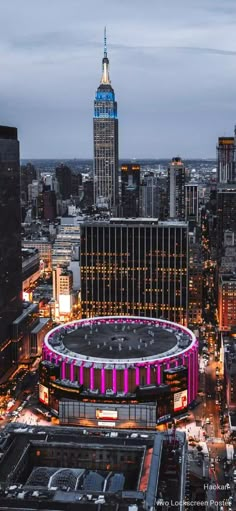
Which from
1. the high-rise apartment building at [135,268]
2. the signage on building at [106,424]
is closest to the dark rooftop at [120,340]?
the signage on building at [106,424]

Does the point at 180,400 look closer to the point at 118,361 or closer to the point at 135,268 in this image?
the point at 118,361

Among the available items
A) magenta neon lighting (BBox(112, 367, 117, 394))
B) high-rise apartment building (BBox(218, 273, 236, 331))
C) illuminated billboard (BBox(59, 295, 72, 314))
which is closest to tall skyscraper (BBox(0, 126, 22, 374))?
magenta neon lighting (BBox(112, 367, 117, 394))

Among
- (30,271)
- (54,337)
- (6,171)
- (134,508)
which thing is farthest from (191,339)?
(30,271)

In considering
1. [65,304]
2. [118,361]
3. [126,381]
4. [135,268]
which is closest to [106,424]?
[126,381]

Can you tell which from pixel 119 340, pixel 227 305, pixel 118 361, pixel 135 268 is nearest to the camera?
pixel 118 361

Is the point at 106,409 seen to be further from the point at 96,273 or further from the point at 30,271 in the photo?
the point at 30,271

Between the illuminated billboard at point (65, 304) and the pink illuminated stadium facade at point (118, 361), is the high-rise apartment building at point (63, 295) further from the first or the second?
the pink illuminated stadium facade at point (118, 361)
